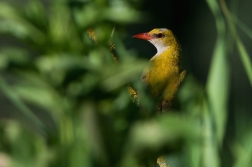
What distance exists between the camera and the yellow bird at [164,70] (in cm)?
89

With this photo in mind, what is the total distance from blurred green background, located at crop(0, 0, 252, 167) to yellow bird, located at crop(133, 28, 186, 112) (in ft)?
0.09

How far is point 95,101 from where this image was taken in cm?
56

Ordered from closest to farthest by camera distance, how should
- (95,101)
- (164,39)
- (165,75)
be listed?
(95,101) → (165,75) → (164,39)

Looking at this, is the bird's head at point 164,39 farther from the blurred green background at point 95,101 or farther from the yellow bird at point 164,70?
the blurred green background at point 95,101

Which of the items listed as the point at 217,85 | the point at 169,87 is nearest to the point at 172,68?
the point at 169,87

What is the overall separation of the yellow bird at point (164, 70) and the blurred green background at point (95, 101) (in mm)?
27

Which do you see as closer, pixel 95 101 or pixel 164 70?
pixel 95 101

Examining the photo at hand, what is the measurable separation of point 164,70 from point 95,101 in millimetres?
554

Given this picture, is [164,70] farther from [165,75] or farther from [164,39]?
[164,39]

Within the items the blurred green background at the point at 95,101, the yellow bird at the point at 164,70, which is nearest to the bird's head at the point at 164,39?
the yellow bird at the point at 164,70

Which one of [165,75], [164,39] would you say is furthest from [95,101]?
[164,39]

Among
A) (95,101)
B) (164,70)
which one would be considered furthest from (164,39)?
(95,101)

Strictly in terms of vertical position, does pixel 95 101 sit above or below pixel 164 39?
above

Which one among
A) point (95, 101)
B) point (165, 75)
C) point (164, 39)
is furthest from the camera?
point (164, 39)
